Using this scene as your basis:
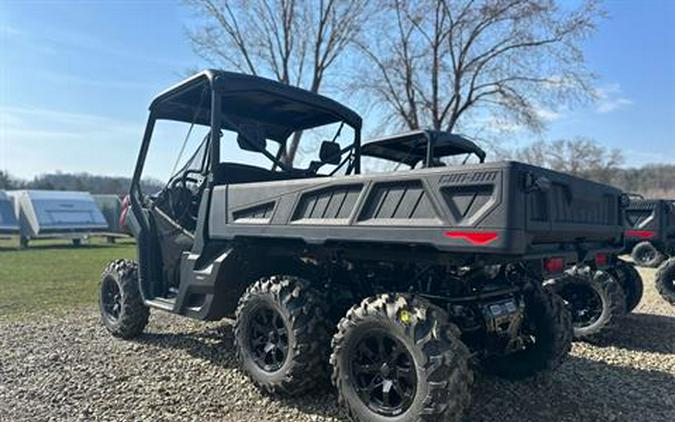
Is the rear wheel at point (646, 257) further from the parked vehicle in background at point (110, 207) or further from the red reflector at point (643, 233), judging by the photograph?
the parked vehicle in background at point (110, 207)

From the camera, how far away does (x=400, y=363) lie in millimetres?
3057

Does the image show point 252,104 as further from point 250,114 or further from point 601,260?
point 601,260

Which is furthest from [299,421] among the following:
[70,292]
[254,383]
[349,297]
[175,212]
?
[70,292]

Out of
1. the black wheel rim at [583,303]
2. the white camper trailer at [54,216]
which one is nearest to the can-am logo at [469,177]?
the black wheel rim at [583,303]

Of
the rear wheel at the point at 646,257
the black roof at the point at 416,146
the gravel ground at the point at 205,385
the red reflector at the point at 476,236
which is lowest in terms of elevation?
the gravel ground at the point at 205,385

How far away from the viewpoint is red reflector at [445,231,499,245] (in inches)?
99.8

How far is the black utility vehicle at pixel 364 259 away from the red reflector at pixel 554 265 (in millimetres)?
12

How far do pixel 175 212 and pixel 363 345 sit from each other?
8.91ft

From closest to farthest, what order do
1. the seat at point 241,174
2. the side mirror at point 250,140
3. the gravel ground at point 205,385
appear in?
the gravel ground at point 205,385 → the seat at point 241,174 → the side mirror at point 250,140

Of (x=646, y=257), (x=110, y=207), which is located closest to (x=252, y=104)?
(x=646, y=257)

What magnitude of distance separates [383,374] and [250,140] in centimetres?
295

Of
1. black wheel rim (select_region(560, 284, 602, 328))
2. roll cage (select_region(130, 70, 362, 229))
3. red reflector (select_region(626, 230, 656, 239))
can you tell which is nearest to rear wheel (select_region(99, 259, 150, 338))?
roll cage (select_region(130, 70, 362, 229))

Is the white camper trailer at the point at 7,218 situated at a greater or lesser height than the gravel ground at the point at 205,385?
greater

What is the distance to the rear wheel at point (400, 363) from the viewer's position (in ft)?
9.05
